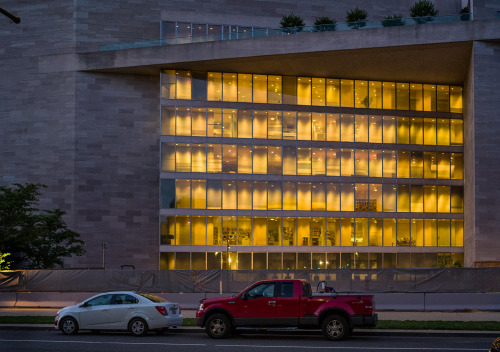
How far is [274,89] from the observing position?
58.1 m

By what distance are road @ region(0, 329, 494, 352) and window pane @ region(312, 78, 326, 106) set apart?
3784 cm

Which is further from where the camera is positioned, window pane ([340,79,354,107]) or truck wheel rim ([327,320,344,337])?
window pane ([340,79,354,107])

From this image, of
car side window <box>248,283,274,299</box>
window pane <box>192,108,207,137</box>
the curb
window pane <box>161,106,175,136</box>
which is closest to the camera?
car side window <box>248,283,274,299</box>

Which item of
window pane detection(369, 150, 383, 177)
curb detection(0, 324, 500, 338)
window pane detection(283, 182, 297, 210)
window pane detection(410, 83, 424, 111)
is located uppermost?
window pane detection(410, 83, 424, 111)

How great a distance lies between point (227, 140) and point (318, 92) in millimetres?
8857

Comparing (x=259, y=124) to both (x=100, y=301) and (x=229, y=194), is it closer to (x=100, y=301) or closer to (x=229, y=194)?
(x=229, y=194)

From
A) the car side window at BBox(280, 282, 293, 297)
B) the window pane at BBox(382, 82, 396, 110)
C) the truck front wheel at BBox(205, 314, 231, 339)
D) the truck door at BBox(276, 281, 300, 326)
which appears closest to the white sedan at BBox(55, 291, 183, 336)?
the truck front wheel at BBox(205, 314, 231, 339)

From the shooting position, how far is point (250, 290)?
21234 mm

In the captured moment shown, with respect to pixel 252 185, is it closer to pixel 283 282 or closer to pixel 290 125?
pixel 290 125

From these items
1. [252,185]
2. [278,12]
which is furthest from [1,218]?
[278,12]

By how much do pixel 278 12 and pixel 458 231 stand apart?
24.8 metres

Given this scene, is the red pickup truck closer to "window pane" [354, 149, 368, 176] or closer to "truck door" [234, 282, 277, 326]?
"truck door" [234, 282, 277, 326]

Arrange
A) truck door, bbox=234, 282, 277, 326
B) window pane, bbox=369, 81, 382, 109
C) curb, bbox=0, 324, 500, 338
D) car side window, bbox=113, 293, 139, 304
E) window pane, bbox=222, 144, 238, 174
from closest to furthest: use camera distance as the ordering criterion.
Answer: truck door, bbox=234, 282, 277, 326 → curb, bbox=0, 324, 500, 338 → car side window, bbox=113, 293, 139, 304 → window pane, bbox=222, 144, 238, 174 → window pane, bbox=369, 81, 382, 109

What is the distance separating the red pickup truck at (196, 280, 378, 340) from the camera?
2027 cm
